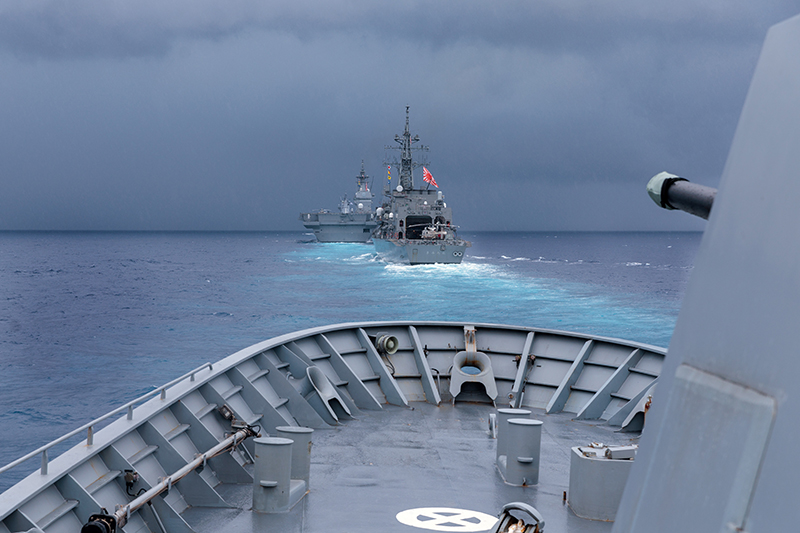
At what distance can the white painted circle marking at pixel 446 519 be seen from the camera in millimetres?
6375

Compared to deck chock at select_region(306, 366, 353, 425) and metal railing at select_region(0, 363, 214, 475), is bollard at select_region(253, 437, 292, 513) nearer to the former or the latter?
metal railing at select_region(0, 363, 214, 475)

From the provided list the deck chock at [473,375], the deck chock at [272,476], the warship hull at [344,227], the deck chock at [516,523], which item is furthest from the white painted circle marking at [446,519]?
the warship hull at [344,227]

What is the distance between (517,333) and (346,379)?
372cm

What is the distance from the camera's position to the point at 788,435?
1448mm

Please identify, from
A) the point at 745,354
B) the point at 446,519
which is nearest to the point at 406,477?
the point at 446,519

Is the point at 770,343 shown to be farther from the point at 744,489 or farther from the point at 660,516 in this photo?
the point at 660,516

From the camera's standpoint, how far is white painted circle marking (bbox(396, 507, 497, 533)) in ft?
20.9

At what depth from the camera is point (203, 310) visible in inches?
1900

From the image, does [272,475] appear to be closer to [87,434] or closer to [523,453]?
[87,434]

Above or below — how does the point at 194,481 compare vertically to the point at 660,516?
below

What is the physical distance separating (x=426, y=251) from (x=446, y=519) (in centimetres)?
6457

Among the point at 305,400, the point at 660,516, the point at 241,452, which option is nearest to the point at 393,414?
the point at 305,400

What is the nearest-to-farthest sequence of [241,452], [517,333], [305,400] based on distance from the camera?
[241,452], [305,400], [517,333]

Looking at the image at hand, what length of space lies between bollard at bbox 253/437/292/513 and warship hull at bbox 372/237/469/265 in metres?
63.5
